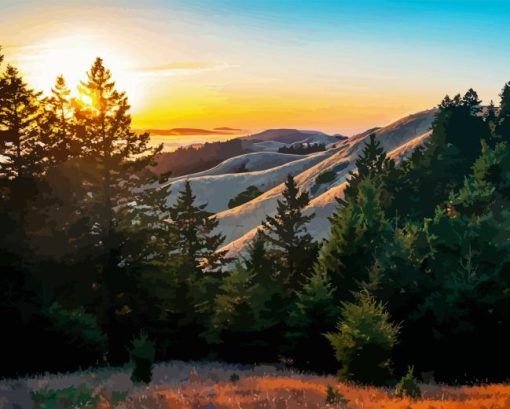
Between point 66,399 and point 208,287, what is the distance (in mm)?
33645

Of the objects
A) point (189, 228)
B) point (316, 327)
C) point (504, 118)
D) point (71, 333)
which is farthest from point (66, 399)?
point (504, 118)

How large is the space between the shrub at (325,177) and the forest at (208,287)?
93.9m

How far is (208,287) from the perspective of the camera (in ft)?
151

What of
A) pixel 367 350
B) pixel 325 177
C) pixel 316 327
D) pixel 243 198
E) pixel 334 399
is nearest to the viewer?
pixel 334 399

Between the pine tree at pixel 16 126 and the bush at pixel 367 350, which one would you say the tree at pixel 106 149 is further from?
the bush at pixel 367 350

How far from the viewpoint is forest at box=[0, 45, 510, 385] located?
25891mm

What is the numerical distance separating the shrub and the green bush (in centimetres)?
13460

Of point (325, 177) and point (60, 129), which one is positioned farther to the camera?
point (325, 177)

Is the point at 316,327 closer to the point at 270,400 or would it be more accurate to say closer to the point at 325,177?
the point at 270,400

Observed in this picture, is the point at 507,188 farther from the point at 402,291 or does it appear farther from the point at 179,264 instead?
the point at 179,264

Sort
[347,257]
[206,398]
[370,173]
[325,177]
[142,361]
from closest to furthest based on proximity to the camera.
Result: [206,398], [142,361], [347,257], [370,173], [325,177]

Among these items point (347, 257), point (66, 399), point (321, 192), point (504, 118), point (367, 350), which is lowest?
point (367, 350)

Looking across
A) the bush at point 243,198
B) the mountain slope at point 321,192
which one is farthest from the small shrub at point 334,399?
the bush at point 243,198

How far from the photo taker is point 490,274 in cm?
3133
